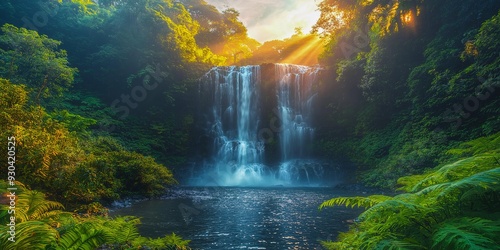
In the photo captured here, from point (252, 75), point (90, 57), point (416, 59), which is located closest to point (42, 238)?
point (416, 59)

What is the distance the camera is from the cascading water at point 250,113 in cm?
2722

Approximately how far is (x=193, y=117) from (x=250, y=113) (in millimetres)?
6404

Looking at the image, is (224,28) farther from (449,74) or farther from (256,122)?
(449,74)

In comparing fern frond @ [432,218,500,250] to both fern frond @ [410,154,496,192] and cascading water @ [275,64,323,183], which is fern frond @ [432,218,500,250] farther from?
cascading water @ [275,64,323,183]

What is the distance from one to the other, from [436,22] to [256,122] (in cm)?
1812

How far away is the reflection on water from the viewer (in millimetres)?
6695

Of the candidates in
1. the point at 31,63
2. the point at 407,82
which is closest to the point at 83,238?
the point at 31,63

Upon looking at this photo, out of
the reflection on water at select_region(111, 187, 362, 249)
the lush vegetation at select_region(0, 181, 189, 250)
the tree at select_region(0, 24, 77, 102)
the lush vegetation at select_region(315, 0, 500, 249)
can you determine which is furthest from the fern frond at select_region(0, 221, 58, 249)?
the tree at select_region(0, 24, 77, 102)

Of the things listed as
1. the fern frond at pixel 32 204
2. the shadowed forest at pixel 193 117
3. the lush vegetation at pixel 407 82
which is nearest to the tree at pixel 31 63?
the shadowed forest at pixel 193 117

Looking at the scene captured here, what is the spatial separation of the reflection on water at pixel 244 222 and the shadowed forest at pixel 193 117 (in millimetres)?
919

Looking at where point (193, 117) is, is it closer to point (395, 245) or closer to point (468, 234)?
point (395, 245)

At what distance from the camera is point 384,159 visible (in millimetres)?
21484

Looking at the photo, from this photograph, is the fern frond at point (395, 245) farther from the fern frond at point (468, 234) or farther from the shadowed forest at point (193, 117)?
the fern frond at point (468, 234)

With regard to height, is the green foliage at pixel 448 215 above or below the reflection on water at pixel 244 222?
above
